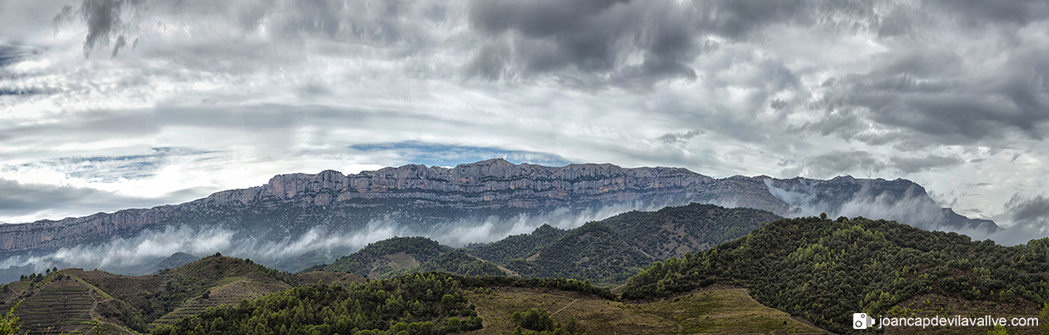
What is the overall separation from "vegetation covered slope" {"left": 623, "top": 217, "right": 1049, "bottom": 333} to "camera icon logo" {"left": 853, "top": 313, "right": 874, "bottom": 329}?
88.3 inches

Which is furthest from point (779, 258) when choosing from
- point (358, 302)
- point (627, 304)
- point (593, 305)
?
point (358, 302)

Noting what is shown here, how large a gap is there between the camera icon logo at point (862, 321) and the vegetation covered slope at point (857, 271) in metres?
2.24

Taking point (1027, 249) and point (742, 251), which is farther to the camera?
point (742, 251)

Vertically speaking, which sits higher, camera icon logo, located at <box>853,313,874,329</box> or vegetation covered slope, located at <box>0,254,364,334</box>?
camera icon logo, located at <box>853,313,874,329</box>

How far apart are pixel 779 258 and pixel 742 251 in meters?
10.5

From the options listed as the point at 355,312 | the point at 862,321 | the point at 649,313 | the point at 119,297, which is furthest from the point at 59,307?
the point at 862,321

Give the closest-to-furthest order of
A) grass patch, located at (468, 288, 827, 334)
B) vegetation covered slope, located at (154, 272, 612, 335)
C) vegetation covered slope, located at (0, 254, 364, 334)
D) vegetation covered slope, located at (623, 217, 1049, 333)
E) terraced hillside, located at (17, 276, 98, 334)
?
vegetation covered slope, located at (623, 217, 1049, 333)
grass patch, located at (468, 288, 827, 334)
vegetation covered slope, located at (154, 272, 612, 335)
terraced hillside, located at (17, 276, 98, 334)
vegetation covered slope, located at (0, 254, 364, 334)

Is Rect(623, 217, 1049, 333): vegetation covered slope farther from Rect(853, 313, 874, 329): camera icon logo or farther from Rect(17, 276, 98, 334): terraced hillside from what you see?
Rect(17, 276, 98, 334): terraced hillside

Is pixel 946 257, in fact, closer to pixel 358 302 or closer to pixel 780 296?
pixel 780 296

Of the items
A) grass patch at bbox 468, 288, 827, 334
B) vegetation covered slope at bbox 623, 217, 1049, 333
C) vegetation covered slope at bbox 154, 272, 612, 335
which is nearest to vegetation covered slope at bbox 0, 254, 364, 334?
vegetation covered slope at bbox 154, 272, 612, 335

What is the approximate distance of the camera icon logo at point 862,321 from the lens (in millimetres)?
96562

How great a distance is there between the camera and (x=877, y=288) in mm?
109875

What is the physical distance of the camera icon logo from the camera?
96.6 m

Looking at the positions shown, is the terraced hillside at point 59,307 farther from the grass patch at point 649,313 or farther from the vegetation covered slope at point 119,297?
the grass patch at point 649,313
